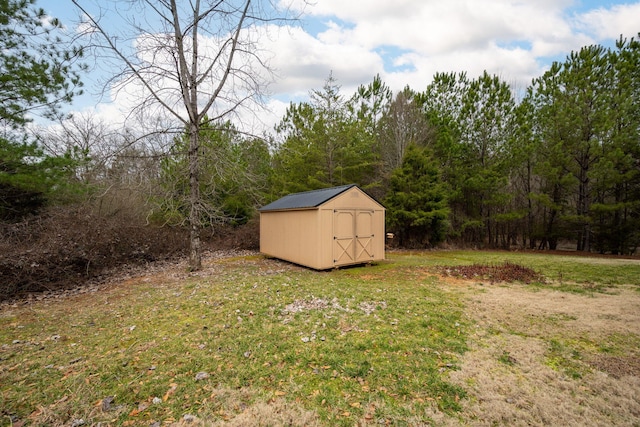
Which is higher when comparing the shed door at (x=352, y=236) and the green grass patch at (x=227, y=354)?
the shed door at (x=352, y=236)

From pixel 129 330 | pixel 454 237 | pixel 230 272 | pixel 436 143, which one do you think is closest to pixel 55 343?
pixel 129 330

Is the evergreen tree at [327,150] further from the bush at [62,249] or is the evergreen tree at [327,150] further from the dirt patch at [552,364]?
the dirt patch at [552,364]

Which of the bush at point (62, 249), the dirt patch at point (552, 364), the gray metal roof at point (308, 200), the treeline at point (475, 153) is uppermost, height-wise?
the treeline at point (475, 153)

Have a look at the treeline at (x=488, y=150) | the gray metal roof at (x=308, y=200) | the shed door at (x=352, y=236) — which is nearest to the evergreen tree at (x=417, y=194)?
the treeline at (x=488, y=150)

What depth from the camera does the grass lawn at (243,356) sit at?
8.32 feet

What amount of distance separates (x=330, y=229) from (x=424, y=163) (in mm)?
7988

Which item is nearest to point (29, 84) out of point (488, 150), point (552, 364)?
point (552, 364)

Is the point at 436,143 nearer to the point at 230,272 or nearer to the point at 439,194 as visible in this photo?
the point at 439,194

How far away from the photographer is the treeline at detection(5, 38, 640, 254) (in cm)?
1380

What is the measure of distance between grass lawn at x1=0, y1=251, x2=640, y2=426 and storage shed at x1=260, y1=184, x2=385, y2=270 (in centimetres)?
248

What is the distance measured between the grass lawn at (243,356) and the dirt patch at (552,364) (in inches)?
3.6

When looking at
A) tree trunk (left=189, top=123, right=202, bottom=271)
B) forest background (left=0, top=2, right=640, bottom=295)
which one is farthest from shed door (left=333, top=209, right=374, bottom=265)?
tree trunk (left=189, top=123, right=202, bottom=271)

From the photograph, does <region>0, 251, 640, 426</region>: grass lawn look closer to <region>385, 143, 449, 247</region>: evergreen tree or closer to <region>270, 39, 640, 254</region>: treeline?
<region>385, 143, 449, 247</region>: evergreen tree

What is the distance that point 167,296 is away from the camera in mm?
5992
